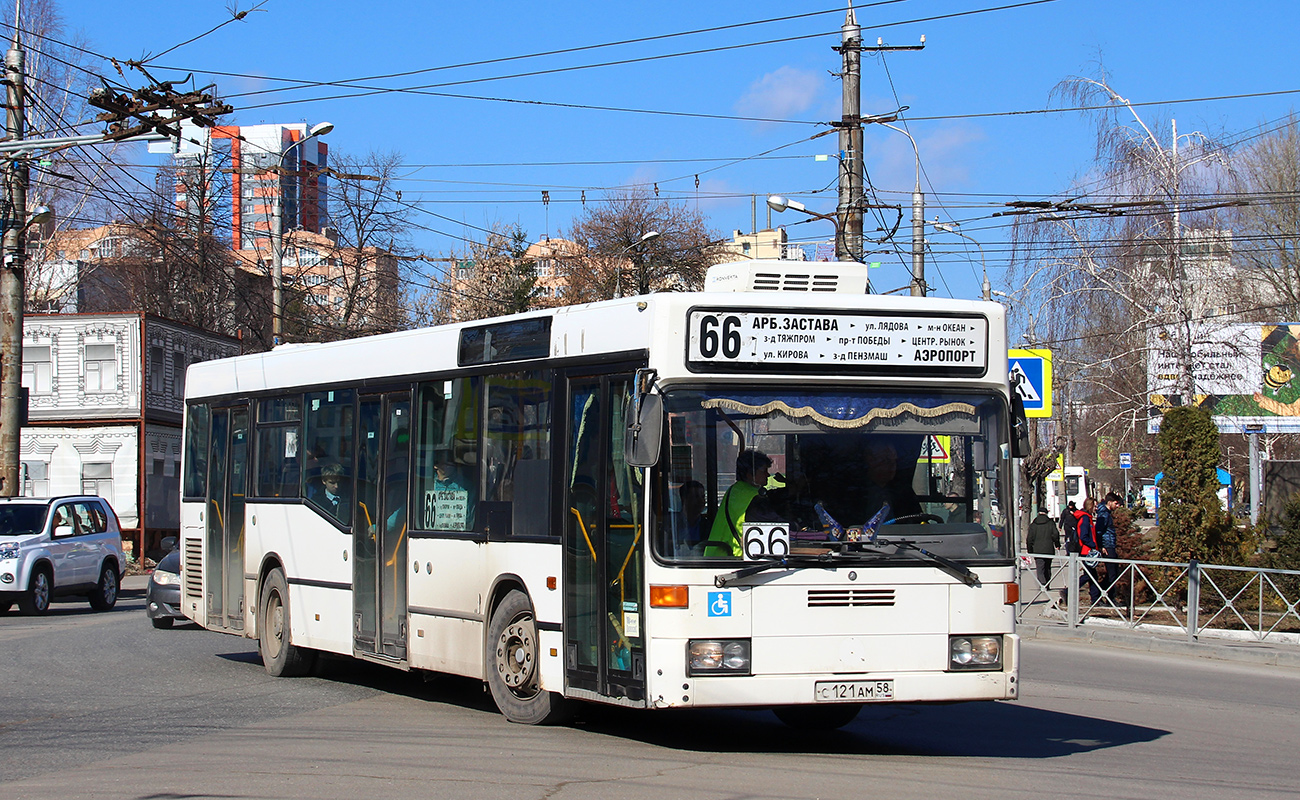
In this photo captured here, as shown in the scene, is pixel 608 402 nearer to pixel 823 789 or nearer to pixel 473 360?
pixel 473 360

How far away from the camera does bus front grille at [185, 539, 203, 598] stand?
48.1 ft

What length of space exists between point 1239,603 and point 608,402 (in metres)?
11.9

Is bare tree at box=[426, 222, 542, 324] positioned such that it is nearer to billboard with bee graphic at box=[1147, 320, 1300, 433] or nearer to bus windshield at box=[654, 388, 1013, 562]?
billboard with bee graphic at box=[1147, 320, 1300, 433]

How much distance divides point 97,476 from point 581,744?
30395 millimetres

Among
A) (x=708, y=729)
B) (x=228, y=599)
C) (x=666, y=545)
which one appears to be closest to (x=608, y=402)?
(x=666, y=545)

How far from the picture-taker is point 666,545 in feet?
26.8

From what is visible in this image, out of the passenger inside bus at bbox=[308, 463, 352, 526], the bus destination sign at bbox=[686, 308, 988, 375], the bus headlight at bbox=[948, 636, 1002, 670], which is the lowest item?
the bus headlight at bbox=[948, 636, 1002, 670]

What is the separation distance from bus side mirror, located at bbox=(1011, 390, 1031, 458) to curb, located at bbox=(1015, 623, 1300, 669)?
891 cm

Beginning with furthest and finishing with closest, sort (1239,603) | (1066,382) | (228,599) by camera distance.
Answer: (1066,382) → (1239,603) → (228,599)

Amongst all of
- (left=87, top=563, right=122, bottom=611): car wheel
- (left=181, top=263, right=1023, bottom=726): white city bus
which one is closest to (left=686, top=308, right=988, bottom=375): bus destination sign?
(left=181, top=263, right=1023, bottom=726): white city bus

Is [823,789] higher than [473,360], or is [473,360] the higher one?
[473,360]

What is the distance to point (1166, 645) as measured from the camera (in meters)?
17.5

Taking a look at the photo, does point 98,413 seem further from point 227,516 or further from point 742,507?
point 742,507

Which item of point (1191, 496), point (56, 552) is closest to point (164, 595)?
point (56, 552)
